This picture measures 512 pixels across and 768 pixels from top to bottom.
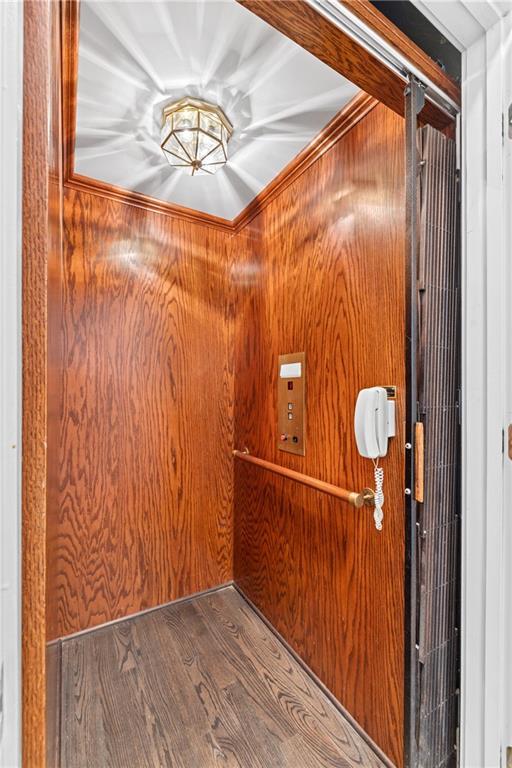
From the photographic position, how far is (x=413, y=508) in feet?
3.06

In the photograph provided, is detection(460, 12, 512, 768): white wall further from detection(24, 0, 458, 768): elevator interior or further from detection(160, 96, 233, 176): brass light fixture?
detection(160, 96, 233, 176): brass light fixture

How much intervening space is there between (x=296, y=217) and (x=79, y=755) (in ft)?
8.06

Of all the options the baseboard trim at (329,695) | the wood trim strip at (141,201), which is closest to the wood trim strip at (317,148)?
the wood trim strip at (141,201)

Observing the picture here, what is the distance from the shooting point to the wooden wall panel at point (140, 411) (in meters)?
1.91

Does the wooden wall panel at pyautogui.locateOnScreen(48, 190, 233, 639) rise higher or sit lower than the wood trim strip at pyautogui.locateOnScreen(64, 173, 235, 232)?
lower

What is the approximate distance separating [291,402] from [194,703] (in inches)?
55.8

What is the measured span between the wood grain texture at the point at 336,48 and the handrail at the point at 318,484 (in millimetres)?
1227

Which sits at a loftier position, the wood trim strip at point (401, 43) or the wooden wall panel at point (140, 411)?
the wood trim strip at point (401, 43)

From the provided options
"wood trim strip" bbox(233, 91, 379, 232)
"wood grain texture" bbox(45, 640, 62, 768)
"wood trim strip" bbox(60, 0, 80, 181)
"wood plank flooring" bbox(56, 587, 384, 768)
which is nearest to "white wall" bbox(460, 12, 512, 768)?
"wood trim strip" bbox(233, 91, 379, 232)

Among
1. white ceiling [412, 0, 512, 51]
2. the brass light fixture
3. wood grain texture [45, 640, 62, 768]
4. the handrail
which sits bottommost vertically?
wood grain texture [45, 640, 62, 768]

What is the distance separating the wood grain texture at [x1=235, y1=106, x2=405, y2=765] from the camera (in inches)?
48.5

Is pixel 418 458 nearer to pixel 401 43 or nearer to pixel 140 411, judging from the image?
pixel 401 43

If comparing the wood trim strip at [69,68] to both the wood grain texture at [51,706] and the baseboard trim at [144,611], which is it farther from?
the baseboard trim at [144,611]

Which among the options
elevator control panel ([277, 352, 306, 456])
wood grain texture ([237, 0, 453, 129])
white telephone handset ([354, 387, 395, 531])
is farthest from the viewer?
elevator control panel ([277, 352, 306, 456])
